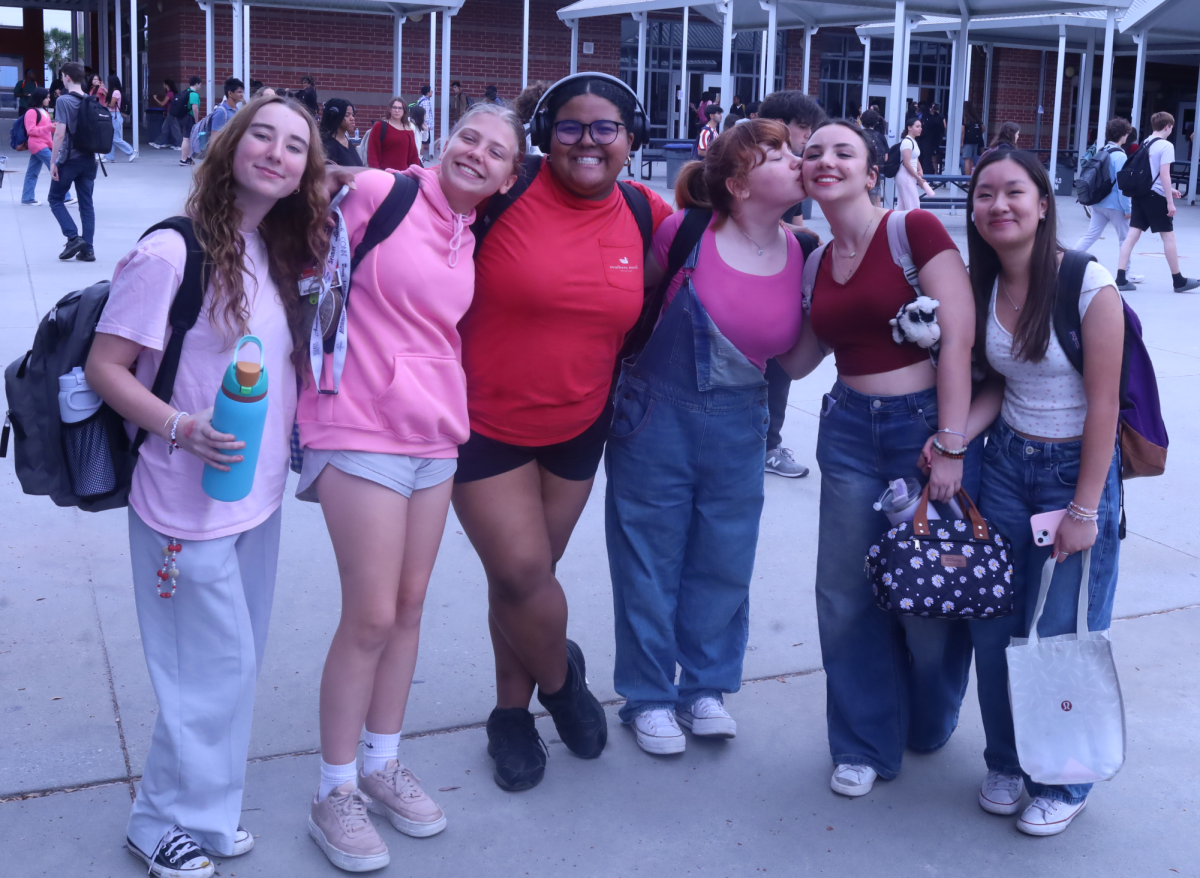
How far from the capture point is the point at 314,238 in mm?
2541

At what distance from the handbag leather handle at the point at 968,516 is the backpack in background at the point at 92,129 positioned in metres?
9.82

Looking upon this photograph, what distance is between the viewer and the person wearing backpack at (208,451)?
2.34 meters

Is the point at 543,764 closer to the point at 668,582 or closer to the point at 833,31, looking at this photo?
the point at 668,582

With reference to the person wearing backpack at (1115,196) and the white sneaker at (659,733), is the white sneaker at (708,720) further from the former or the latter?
the person wearing backpack at (1115,196)

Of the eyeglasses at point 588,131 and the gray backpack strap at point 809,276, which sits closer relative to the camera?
the eyeglasses at point 588,131

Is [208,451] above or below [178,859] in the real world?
above

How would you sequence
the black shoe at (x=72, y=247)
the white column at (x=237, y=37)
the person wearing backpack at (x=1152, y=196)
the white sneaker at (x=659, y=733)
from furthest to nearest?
the white column at (x=237, y=37) < the person wearing backpack at (x=1152, y=196) < the black shoe at (x=72, y=247) < the white sneaker at (x=659, y=733)

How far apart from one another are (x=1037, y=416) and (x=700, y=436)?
2.71 ft

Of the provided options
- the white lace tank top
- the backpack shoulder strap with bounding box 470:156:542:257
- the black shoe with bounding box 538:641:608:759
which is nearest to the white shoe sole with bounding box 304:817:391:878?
the black shoe with bounding box 538:641:608:759

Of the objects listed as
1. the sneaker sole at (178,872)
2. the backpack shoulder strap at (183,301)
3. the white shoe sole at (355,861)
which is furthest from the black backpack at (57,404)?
the white shoe sole at (355,861)

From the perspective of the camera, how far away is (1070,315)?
8.81 feet

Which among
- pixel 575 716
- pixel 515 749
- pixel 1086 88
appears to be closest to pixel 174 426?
pixel 515 749

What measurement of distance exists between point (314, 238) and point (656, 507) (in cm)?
116

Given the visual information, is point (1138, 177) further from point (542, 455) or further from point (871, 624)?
point (542, 455)
